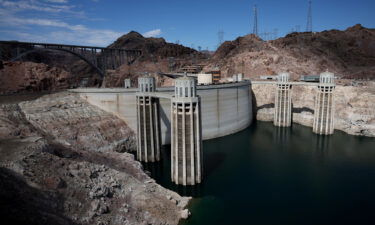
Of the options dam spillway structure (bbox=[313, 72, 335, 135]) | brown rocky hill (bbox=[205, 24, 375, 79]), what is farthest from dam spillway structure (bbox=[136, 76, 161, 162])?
brown rocky hill (bbox=[205, 24, 375, 79])

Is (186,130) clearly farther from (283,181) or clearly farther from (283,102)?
(283,102)

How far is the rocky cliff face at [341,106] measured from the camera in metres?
59.7

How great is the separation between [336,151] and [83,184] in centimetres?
4411

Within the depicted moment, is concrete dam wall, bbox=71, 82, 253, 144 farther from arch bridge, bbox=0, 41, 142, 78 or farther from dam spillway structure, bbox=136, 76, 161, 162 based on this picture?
arch bridge, bbox=0, 41, 142, 78

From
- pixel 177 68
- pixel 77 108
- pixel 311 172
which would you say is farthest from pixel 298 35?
pixel 77 108

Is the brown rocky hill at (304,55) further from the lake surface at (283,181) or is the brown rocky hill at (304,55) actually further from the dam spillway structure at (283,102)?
the lake surface at (283,181)

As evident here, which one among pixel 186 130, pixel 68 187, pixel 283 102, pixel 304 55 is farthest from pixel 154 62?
pixel 68 187

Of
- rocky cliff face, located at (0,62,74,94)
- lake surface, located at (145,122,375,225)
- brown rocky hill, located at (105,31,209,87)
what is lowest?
lake surface, located at (145,122,375,225)

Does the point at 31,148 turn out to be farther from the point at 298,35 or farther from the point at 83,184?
the point at 298,35

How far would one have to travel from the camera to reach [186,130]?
112 feet

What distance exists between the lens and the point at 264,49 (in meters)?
101

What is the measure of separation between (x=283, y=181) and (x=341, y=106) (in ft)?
121

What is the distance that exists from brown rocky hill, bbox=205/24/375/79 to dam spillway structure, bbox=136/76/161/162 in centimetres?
5446

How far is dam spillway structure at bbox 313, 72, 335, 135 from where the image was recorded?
190 ft
